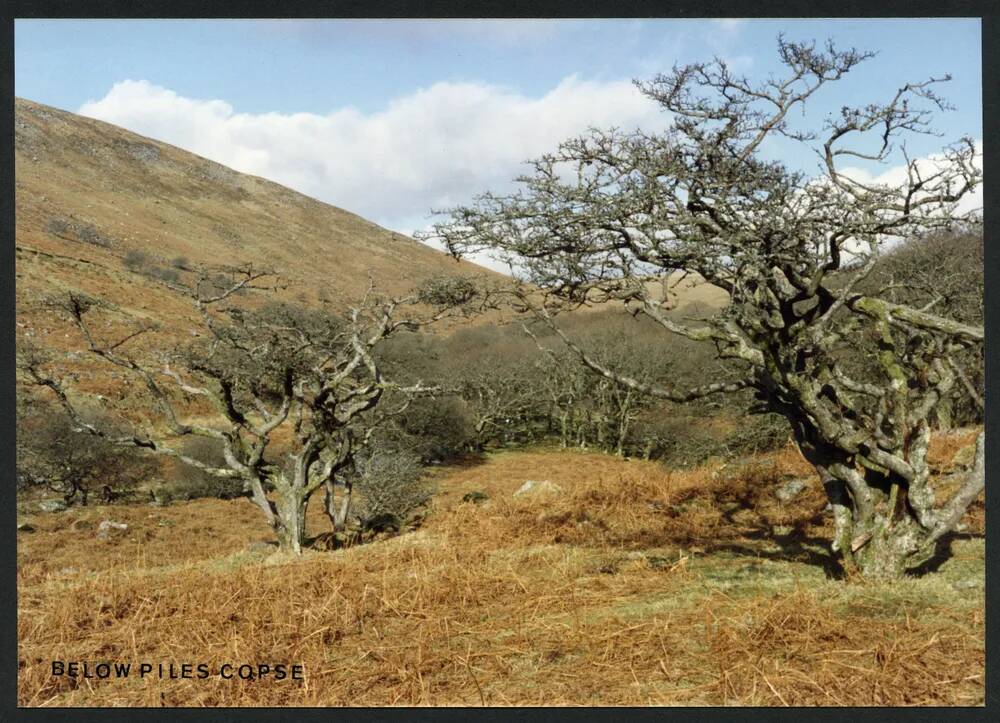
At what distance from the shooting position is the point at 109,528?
1523 centimetres

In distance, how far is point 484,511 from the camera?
32.6ft

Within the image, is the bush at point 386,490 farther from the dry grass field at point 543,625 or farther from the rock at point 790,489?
the rock at point 790,489

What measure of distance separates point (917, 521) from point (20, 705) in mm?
6512

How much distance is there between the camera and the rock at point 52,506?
17.1 m

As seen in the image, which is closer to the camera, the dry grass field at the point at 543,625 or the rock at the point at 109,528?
the dry grass field at the point at 543,625

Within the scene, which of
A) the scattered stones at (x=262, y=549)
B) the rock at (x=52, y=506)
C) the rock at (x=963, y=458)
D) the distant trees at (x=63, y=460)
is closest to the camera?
the scattered stones at (x=262, y=549)

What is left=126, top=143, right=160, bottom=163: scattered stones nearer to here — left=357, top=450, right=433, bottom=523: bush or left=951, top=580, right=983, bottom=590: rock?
left=357, top=450, right=433, bottom=523: bush

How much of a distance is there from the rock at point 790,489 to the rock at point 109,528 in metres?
14.0

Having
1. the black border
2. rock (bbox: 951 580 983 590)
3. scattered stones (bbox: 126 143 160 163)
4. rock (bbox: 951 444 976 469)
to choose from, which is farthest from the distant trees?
scattered stones (bbox: 126 143 160 163)

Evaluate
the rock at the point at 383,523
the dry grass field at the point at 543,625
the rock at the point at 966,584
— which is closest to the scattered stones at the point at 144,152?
the rock at the point at 383,523

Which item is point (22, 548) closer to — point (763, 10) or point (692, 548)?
point (692, 548)

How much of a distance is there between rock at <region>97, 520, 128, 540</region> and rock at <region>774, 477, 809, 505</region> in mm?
13981

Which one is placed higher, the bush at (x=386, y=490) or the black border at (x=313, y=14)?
the black border at (x=313, y=14)

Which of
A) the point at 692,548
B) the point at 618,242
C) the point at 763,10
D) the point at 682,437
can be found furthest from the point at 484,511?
the point at 682,437
